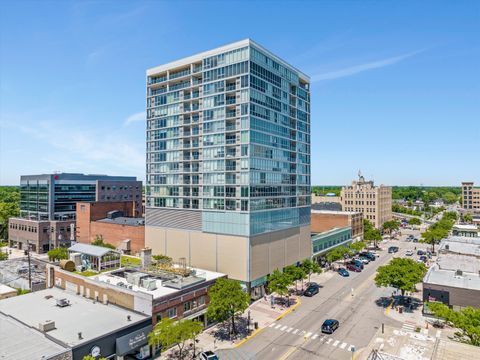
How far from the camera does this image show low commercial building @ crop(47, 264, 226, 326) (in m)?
43.2

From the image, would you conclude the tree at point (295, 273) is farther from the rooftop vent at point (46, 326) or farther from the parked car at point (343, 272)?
the rooftop vent at point (46, 326)

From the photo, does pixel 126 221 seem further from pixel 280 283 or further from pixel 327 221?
pixel 327 221

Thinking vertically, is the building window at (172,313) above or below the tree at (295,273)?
below

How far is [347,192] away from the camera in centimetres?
14750

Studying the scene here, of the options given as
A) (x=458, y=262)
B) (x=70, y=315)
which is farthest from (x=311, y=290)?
(x=70, y=315)

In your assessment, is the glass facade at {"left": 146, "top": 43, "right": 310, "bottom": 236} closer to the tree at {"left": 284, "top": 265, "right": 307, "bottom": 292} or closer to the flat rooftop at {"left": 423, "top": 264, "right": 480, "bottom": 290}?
the tree at {"left": 284, "top": 265, "right": 307, "bottom": 292}

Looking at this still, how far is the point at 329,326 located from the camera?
1844 inches

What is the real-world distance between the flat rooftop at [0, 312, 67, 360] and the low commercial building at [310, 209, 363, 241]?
312 ft

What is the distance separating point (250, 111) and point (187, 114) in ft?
53.6

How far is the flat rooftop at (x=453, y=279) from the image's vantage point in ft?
178

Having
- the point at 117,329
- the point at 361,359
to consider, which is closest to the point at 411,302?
the point at 361,359

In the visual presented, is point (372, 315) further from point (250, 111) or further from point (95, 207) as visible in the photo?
point (95, 207)

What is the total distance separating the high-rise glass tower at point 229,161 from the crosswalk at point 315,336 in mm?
12235

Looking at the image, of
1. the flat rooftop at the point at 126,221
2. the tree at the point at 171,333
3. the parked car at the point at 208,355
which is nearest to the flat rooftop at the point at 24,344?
the tree at the point at 171,333
